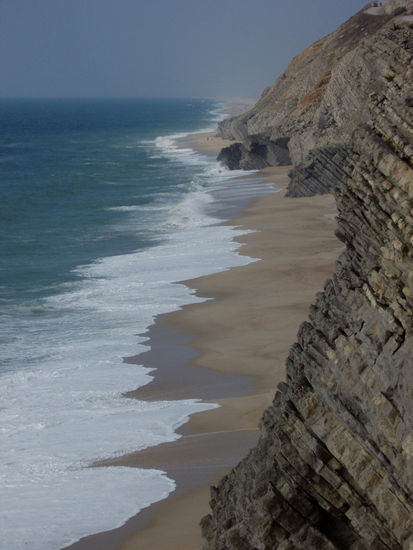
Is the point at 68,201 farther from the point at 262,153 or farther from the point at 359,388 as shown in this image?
the point at 359,388

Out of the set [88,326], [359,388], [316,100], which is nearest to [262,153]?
[316,100]

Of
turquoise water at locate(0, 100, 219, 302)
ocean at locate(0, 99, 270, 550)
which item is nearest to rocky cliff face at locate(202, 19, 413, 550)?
ocean at locate(0, 99, 270, 550)

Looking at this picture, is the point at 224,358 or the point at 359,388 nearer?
the point at 359,388

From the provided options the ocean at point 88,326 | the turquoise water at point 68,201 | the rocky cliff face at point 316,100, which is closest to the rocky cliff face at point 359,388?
the ocean at point 88,326

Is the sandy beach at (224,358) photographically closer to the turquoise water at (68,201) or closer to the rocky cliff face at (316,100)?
the rocky cliff face at (316,100)

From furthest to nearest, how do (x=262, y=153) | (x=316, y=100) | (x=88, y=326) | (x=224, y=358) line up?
(x=262, y=153) → (x=316, y=100) → (x=88, y=326) → (x=224, y=358)

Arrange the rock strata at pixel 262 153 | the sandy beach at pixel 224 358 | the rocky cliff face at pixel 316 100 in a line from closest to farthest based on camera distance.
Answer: the sandy beach at pixel 224 358
the rocky cliff face at pixel 316 100
the rock strata at pixel 262 153
